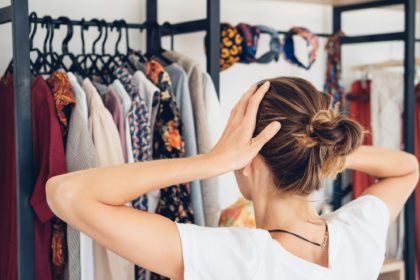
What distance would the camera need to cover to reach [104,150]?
1.80 metres

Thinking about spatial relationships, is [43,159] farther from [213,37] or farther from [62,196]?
[213,37]

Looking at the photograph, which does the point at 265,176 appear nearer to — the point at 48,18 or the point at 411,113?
the point at 48,18

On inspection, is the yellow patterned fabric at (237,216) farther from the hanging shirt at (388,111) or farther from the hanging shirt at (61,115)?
the hanging shirt at (388,111)

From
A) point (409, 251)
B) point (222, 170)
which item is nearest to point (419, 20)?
point (409, 251)

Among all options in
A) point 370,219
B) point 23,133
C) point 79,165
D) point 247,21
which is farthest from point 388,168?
point 247,21

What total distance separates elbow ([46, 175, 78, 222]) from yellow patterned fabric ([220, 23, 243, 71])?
3.85ft

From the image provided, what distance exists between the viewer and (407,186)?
1712 mm

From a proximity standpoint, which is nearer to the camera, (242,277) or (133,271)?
(242,277)

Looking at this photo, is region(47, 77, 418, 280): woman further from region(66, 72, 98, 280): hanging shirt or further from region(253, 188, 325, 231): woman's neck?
region(66, 72, 98, 280): hanging shirt

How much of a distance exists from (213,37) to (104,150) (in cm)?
49

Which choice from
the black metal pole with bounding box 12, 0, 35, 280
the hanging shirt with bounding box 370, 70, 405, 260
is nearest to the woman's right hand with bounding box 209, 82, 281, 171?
the black metal pole with bounding box 12, 0, 35, 280

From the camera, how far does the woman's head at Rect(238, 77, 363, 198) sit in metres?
1.34

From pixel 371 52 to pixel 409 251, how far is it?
96cm

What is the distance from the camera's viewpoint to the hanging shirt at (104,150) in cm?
176
